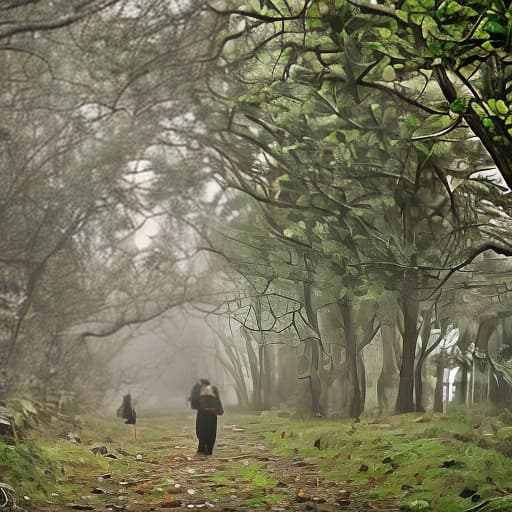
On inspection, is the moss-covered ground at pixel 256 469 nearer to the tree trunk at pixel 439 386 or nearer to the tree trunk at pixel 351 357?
the tree trunk at pixel 439 386

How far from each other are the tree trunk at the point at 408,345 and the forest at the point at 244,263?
0.02 meters

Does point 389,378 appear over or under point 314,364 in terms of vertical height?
under

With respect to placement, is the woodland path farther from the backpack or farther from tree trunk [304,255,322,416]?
tree trunk [304,255,322,416]

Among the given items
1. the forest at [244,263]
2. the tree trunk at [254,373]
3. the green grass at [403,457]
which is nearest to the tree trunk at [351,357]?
the forest at [244,263]

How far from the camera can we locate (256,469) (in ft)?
17.6

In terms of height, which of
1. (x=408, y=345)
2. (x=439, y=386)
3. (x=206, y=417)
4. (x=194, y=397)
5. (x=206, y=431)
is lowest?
(x=206, y=431)

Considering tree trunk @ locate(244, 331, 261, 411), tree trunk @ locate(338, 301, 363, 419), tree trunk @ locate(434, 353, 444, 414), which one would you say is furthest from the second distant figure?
tree trunk @ locate(434, 353, 444, 414)

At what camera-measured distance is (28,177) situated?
532cm

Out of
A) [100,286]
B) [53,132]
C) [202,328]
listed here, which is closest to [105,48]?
[53,132]

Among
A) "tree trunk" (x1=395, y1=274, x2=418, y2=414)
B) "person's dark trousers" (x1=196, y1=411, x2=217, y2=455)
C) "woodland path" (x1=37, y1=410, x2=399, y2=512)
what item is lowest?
"woodland path" (x1=37, y1=410, x2=399, y2=512)

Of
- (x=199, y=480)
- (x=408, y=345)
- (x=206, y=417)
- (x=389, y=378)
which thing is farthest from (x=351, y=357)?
(x=199, y=480)

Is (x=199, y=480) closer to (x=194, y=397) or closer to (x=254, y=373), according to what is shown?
(x=194, y=397)

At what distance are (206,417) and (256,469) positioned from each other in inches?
22.9

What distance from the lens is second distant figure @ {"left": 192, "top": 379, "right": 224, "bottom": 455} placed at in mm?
5387
